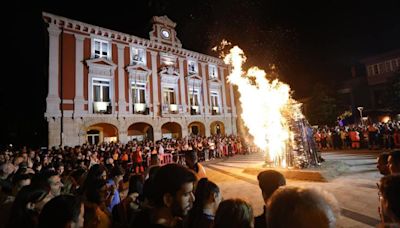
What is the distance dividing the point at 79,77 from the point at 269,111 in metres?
15.1

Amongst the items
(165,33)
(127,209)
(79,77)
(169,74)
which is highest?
(165,33)

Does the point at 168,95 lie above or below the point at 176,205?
Result: above

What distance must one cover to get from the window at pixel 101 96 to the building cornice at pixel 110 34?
414 centimetres

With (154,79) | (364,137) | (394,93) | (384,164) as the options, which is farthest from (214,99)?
(384,164)

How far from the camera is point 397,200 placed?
1784 millimetres

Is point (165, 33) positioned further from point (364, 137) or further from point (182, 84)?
point (364, 137)

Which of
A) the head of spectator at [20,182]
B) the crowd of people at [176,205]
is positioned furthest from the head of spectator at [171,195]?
the head of spectator at [20,182]

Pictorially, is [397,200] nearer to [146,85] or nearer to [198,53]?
[146,85]

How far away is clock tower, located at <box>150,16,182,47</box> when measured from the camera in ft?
76.1

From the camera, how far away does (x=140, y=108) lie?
67.9 ft

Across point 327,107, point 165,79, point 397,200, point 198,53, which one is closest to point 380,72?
point 327,107

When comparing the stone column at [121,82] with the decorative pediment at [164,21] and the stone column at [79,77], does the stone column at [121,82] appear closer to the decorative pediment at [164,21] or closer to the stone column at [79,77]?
the stone column at [79,77]

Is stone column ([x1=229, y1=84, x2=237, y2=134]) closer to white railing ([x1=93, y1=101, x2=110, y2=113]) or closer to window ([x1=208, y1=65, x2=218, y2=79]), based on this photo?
window ([x1=208, y1=65, x2=218, y2=79])

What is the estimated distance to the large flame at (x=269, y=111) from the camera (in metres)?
10.0
